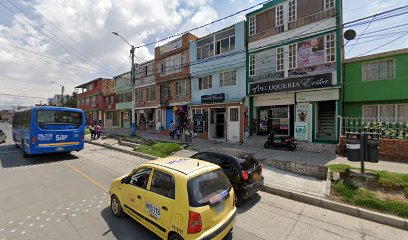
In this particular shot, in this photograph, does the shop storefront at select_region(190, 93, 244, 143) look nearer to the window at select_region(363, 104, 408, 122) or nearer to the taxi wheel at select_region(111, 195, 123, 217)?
the window at select_region(363, 104, 408, 122)

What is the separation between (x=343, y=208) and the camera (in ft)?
16.9

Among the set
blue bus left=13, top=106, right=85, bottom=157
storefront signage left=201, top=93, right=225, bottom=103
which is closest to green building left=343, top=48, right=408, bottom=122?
storefront signage left=201, top=93, right=225, bottom=103

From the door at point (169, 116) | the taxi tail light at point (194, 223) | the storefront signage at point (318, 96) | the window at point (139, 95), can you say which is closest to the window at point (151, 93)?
the window at point (139, 95)

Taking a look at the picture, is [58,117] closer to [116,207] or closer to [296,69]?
[116,207]

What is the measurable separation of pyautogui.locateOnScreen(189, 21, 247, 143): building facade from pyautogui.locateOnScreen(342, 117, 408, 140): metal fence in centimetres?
658

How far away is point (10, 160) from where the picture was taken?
1068 centimetres

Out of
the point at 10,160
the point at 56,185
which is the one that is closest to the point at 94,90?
the point at 10,160

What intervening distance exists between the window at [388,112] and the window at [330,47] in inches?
161

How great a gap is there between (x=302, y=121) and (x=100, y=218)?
40.8ft

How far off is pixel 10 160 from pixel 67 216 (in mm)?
9263

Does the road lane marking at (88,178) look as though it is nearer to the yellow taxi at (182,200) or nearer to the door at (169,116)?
the yellow taxi at (182,200)

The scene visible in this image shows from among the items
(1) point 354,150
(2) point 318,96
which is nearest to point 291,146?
(2) point 318,96

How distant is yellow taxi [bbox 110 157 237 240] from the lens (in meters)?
3.21

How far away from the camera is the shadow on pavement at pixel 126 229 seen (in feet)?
13.0
